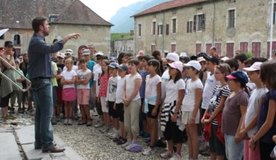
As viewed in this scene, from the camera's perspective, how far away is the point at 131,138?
7.16 m

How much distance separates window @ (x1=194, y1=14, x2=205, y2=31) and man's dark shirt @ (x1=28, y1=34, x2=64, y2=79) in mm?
30165

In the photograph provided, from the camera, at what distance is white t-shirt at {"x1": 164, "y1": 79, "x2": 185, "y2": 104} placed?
19.8 ft

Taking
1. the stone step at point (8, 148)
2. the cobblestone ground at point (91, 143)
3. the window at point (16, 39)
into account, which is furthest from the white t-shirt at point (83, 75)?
the window at point (16, 39)

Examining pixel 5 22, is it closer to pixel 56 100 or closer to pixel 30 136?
pixel 56 100

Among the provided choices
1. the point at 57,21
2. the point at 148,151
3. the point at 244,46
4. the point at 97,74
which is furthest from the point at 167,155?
the point at 57,21

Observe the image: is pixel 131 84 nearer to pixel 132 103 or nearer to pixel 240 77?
pixel 132 103

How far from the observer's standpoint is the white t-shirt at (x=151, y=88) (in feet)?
21.9

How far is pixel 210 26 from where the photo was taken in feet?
108

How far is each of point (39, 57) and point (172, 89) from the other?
2274mm

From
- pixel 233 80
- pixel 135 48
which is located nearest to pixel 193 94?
pixel 233 80

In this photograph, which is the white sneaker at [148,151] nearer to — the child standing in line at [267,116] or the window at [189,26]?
the child standing in line at [267,116]

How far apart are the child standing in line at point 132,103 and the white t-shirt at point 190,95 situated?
1264mm

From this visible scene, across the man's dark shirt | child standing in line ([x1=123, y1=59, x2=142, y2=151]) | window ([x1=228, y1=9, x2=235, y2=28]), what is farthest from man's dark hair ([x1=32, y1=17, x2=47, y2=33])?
window ([x1=228, y1=9, x2=235, y2=28])

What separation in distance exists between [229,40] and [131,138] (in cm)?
2525
